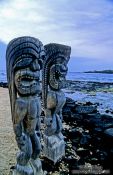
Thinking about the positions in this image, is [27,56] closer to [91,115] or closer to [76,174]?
[76,174]

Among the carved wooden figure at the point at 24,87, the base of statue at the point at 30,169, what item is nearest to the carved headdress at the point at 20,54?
the carved wooden figure at the point at 24,87

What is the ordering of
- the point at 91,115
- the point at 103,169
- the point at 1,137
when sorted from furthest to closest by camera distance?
the point at 91,115 < the point at 1,137 < the point at 103,169

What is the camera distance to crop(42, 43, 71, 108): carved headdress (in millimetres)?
7660

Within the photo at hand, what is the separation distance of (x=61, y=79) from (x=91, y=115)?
7.69 m

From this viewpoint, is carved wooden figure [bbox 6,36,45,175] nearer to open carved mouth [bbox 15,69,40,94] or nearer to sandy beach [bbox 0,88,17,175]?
open carved mouth [bbox 15,69,40,94]

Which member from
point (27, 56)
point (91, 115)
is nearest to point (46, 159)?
point (27, 56)

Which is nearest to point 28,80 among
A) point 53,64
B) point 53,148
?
point 53,64

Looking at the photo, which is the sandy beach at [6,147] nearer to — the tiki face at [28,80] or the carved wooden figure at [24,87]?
the carved wooden figure at [24,87]

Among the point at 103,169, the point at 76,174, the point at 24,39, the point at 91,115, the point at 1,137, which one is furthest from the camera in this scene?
the point at 91,115

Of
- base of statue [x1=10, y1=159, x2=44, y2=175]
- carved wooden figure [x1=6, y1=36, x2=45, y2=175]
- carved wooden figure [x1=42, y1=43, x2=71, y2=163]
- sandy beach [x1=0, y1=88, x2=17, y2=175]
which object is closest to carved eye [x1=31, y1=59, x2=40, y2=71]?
carved wooden figure [x1=6, y1=36, x2=45, y2=175]

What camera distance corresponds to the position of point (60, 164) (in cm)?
751

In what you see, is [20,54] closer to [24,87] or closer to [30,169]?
[24,87]

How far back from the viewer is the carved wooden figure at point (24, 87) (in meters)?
5.59

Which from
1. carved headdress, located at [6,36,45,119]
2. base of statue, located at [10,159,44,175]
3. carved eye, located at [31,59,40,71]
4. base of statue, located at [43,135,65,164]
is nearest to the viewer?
carved headdress, located at [6,36,45,119]
